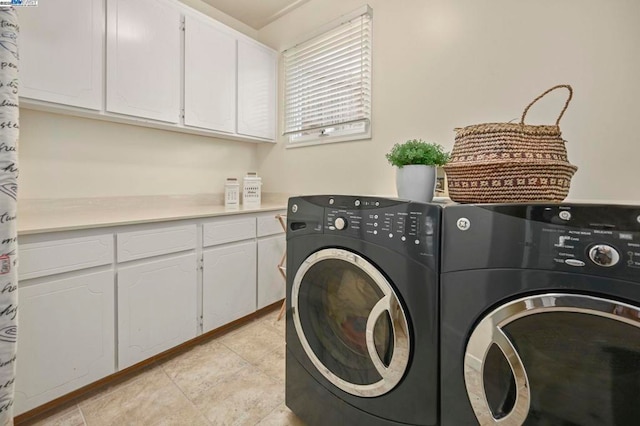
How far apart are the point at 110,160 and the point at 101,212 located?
0.38 meters

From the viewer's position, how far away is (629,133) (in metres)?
1.30

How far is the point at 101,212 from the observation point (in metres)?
1.97

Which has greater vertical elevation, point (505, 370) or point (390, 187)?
point (390, 187)

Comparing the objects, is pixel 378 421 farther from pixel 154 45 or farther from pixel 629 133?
pixel 154 45

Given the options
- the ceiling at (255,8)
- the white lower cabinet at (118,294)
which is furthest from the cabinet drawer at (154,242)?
the ceiling at (255,8)

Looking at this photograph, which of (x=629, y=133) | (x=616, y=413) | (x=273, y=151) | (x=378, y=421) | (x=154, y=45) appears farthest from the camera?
(x=273, y=151)

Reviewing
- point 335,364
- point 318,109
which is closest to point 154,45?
point 318,109

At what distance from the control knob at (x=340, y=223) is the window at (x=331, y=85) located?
1366 mm

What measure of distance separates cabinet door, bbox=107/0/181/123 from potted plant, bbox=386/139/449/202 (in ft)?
5.87

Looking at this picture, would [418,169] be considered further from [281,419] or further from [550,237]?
[281,419]

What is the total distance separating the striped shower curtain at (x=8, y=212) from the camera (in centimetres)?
112

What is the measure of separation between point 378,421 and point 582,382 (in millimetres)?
614

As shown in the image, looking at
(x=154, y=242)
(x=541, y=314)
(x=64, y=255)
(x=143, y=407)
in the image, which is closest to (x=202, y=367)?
(x=143, y=407)

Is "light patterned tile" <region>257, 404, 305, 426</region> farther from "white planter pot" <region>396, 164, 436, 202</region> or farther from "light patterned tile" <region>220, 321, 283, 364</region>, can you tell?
"white planter pot" <region>396, 164, 436, 202</region>
